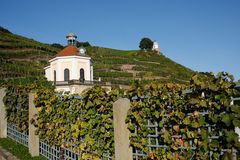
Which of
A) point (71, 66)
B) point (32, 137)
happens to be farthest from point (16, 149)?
point (71, 66)

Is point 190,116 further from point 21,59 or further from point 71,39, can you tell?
point 21,59

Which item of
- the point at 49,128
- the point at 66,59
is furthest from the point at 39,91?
the point at 66,59

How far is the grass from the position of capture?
8.24m

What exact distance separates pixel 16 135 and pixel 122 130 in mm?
6719

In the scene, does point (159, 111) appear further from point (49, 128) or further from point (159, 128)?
point (49, 128)

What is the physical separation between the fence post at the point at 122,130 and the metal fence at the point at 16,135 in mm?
5191

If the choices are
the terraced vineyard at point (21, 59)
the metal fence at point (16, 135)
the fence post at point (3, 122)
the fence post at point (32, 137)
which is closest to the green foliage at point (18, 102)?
the metal fence at point (16, 135)

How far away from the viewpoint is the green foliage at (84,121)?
5.29 metres

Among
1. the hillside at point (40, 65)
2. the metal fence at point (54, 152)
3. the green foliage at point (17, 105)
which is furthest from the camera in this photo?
the hillside at point (40, 65)

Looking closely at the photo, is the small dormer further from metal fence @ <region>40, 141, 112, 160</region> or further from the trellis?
the trellis

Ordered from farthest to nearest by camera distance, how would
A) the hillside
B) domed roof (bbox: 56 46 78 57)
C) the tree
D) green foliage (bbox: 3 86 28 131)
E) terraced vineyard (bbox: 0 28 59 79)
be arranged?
the tree < the hillside < terraced vineyard (bbox: 0 28 59 79) < domed roof (bbox: 56 46 78 57) < green foliage (bbox: 3 86 28 131)

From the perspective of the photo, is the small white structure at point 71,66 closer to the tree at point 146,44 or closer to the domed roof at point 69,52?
the domed roof at point 69,52

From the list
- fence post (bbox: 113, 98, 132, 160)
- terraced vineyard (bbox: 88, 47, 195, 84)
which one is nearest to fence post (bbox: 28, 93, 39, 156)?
fence post (bbox: 113, 98, 132, 160)

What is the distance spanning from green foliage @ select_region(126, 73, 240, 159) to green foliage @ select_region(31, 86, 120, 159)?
0.84m
